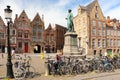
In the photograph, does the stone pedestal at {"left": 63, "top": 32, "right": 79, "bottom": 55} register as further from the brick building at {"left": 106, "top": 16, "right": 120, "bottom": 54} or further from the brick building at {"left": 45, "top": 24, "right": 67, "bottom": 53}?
the brick building at {"left": 45, "top": 24, "right": 67, "bottom": 53}

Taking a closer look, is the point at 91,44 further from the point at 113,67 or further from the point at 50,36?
the point at 113,67

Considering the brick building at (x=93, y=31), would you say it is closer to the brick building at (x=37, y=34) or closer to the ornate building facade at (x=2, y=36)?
the brick building at (x=37, y=34)

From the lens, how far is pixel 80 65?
43.9ft

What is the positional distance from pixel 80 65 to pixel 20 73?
165 inches

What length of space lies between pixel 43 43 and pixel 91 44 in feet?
48.1

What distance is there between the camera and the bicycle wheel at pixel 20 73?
11.0 m

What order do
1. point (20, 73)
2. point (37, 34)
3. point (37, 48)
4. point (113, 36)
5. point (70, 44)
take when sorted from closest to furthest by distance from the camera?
point (20, 73) < point (70, 44) < point (37, 34) < point (37, 48) < point (113, 36)

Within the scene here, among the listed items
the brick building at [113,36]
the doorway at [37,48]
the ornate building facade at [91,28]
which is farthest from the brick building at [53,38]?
the brick building at [113,36]

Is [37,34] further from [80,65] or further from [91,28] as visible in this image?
[80,65]

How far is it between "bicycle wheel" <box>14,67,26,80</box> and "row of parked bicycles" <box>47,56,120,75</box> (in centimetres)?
185

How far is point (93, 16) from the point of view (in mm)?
57219

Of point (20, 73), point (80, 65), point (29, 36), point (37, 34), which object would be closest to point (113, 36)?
point (37, 34)

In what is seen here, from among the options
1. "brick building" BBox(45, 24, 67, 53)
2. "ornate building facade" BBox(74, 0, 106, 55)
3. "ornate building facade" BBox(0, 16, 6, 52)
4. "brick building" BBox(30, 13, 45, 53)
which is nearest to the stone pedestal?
"ornate building facade" BBox(74, 0, 106, 55)

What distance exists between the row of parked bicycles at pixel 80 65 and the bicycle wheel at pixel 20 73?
185 centimetres
